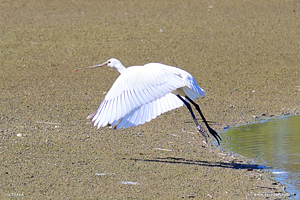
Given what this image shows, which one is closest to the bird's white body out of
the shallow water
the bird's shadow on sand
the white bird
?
the white bird

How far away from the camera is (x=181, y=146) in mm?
6512

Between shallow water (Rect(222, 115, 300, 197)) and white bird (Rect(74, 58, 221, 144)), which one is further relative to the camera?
shallow water (Rect(222, 115, 300, 197))

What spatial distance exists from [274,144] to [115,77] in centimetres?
378

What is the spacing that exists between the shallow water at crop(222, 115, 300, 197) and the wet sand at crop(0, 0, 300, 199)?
0.23 meters

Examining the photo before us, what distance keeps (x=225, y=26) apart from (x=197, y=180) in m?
7.64

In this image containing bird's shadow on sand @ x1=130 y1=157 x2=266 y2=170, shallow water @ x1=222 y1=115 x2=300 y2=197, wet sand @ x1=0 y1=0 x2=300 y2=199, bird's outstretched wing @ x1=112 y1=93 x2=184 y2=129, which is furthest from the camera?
bird's outstretched wing @ x1=112 y1=93 x2=184 y2=129

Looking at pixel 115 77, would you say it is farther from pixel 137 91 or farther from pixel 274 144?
pixel 137 91

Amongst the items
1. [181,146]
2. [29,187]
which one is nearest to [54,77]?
[181,146]

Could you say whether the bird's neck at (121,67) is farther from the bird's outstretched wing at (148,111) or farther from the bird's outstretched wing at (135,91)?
the bird's outstretched wing at (135,91)

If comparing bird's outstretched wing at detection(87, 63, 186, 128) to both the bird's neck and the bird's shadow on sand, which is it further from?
the bird's neck

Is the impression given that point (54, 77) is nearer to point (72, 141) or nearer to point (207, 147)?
point (72, 141)

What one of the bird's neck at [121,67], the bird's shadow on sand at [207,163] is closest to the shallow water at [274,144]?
the bird's shadow on sand at [207,163]

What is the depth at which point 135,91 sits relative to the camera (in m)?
5.69

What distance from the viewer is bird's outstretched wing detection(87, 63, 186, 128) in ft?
18.1
